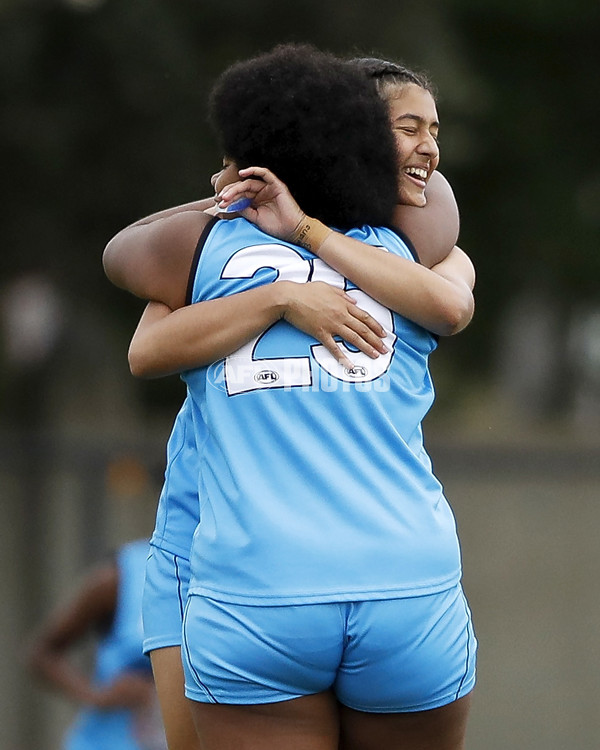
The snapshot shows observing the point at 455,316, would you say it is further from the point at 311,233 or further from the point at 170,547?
the point at 170,547

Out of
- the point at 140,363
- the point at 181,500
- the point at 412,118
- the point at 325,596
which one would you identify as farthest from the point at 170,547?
the point at 412,118

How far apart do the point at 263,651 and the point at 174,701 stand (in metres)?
0.44

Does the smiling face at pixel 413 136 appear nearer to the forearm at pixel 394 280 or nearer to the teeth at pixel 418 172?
the teeth at pixel 418 172

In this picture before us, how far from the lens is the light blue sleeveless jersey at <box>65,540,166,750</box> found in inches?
187

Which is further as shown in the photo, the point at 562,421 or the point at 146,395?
the point at 562,421

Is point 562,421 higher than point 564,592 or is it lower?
higher

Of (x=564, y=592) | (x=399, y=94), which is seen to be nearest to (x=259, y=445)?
(x=399, y=94)

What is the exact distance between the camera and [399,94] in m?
2.70

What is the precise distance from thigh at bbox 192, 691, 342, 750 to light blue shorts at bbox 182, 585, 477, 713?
0.02m

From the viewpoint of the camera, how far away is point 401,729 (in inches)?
94.7

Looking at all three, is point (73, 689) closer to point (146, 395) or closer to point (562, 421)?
point (146, 395)

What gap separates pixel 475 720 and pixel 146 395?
5.18 m

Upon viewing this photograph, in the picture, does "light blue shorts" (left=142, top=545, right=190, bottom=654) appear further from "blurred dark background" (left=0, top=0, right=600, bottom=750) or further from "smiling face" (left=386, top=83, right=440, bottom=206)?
"blurred dark background" (left=0, top=0, right=600, bottom=750)

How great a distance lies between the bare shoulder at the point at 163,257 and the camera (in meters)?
2.49
